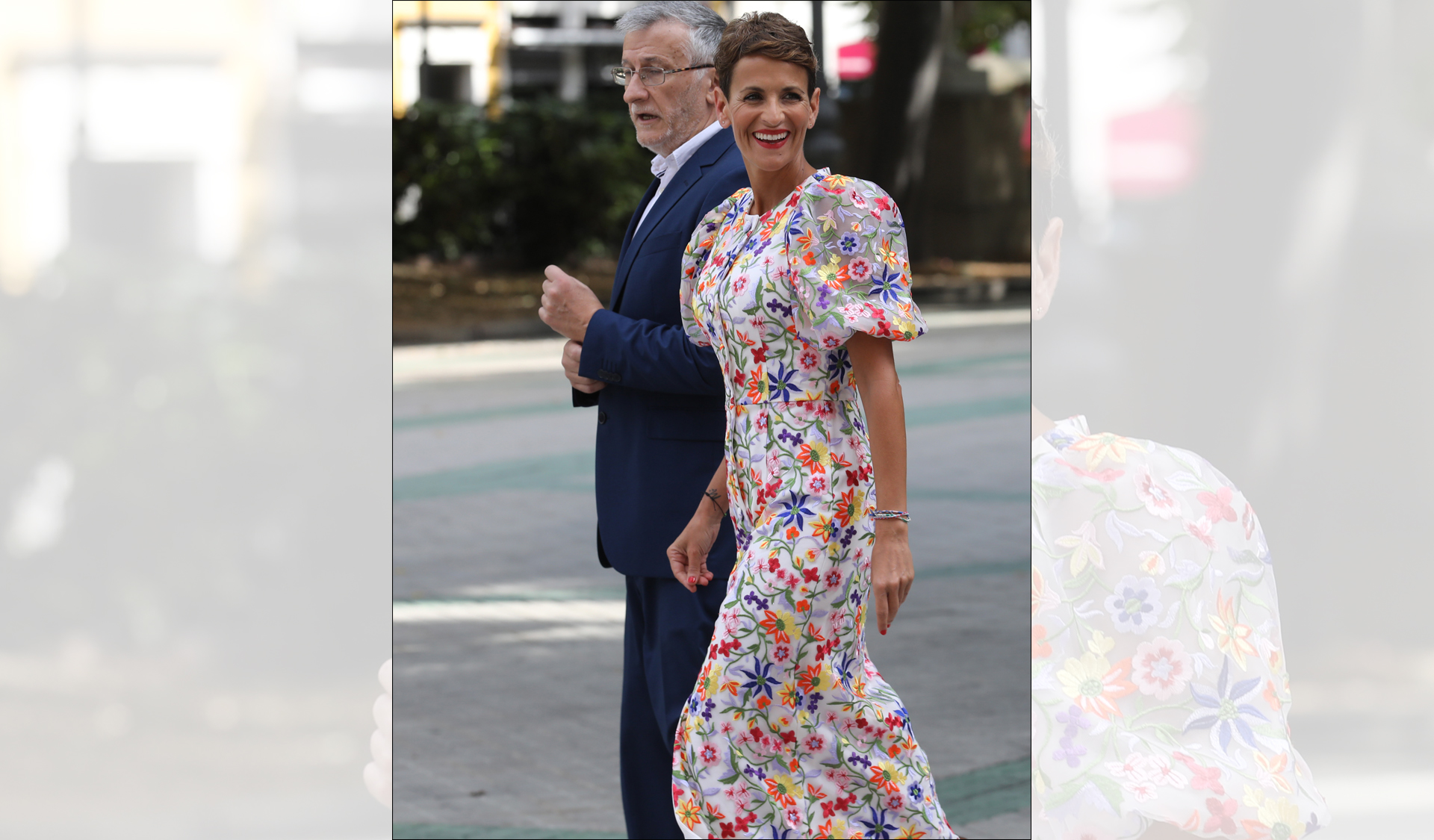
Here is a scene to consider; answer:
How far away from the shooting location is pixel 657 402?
3.73 m

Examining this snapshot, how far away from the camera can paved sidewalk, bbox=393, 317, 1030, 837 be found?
209 inches

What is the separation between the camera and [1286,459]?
11.3ft

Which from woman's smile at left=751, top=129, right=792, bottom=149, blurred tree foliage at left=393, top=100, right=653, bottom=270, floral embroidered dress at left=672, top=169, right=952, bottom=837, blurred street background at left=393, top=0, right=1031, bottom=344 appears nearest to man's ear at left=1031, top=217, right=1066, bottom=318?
floral embroidered dress at left=672, top=169, right=952, bottom=837

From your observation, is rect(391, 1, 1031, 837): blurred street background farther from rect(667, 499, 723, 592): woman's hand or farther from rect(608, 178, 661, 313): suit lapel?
rect(667, 499, 723, 592): woman's hand

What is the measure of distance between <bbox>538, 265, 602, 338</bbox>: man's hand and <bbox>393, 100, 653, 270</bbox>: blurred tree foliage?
794 inches

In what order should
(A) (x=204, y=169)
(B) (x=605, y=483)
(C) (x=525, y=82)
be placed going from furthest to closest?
(C) (x=525, y=82)
(B) (x=605, y=483)
(A) (x=204, y=169)

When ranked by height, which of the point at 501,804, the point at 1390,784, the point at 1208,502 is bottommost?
the point at 501,804

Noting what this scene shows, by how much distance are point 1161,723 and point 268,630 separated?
1830 mm

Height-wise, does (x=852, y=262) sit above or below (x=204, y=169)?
below

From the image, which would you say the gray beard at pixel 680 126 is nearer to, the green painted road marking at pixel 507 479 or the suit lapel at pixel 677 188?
the suit lapel at pixel 677 188

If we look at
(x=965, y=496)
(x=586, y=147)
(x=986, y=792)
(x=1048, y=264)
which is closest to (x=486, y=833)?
(x=986, y=792)

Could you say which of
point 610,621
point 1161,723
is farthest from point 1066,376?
point 610,621

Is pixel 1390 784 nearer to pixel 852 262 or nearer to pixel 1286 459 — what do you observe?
pixel 1286 459

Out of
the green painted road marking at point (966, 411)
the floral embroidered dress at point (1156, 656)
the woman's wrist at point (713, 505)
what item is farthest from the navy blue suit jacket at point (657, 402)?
the green painted road marking at point (966, 411)
